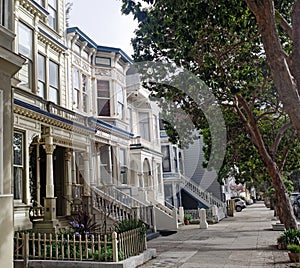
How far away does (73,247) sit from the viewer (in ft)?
31.4

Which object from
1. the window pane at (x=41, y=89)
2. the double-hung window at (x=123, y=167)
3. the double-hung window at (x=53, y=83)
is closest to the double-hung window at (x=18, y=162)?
the window pane at (x=41, y=89)

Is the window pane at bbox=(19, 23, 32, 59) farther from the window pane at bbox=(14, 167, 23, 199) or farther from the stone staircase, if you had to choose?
the stone staircase

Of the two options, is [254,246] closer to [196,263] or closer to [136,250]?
[196,263]

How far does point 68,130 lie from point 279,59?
9283 millimetres

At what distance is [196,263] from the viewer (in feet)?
34.4

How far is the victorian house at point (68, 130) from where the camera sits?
12.6 m

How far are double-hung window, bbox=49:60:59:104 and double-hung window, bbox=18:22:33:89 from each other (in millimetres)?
1639

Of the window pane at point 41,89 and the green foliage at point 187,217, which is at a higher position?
the window pane at point 41,89

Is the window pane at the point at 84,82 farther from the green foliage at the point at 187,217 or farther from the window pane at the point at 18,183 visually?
the green foliage at the point at 187,217

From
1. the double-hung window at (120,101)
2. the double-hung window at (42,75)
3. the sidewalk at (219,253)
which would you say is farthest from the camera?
the double-hung window at (120,101)

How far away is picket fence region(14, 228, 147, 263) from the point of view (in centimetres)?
936

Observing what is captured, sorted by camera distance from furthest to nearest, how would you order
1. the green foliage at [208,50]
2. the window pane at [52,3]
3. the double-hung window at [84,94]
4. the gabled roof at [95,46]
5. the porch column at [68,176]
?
the double-hung window at [84,94]
the gabled roof at [95,46]
the window pane at [52,3]
the porch column at [68,176]
the green foliage at [208,50]

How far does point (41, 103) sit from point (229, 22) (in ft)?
24.8

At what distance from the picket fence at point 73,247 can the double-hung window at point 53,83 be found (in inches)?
272
